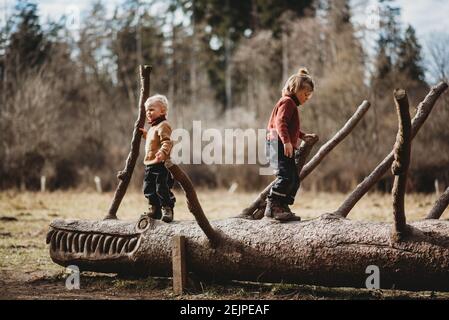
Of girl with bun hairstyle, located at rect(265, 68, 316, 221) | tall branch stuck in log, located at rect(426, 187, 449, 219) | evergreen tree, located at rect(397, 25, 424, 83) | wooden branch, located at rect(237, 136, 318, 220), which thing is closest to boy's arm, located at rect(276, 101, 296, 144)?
girl with bun hairstyle, located at rect(265, 68, 316, 221)

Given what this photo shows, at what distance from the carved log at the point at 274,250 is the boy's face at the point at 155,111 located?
95cm

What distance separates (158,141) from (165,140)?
0.21m

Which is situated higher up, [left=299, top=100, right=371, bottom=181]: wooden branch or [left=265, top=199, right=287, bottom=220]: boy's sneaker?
[left=299, top=100, right=371, bottom=181]: wooden branch

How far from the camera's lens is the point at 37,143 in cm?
2041

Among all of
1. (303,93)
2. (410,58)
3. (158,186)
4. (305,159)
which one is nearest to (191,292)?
(158,186)

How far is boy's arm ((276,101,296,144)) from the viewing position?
4730 millimetres

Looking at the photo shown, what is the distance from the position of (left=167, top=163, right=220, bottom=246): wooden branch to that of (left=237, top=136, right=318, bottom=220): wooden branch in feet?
1.67

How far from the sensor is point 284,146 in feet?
15.5

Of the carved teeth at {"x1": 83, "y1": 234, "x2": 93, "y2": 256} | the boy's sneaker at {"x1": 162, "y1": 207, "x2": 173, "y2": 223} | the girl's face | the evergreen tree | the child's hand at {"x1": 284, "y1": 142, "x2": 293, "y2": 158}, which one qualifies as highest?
the evergreen tree

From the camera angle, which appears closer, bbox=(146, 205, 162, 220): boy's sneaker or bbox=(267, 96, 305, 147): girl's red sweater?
bbox=(267, 96, 305, 147): girl's red sweater

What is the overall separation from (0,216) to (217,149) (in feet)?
38.1

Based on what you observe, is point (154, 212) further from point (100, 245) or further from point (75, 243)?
point (75, 243)

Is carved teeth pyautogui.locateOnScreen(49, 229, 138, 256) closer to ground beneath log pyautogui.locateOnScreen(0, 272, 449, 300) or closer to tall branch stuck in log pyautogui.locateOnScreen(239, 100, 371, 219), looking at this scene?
ground beneath log pyautogui.locateOnScreen(0, 272, 449, 300)

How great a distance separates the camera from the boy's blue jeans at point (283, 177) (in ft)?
15.8
